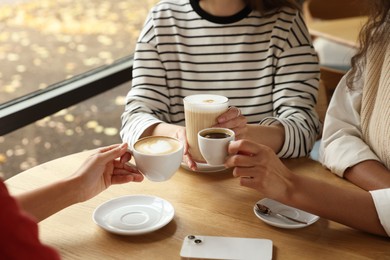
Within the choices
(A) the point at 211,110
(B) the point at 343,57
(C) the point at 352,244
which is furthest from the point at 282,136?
(B) the point at 343,57

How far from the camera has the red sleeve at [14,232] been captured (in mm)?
656

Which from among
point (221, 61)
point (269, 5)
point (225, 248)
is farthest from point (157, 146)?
point (269, 5)

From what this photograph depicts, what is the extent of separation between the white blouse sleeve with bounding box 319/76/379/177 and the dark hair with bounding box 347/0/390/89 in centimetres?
3

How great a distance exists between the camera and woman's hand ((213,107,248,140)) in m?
1.39

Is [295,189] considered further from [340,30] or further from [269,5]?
[340,30]

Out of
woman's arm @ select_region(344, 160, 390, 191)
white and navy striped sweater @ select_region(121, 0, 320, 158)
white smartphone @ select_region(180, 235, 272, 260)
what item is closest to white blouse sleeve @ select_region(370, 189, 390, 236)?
woman's arm @ select_region(344, 160, 390, 191)

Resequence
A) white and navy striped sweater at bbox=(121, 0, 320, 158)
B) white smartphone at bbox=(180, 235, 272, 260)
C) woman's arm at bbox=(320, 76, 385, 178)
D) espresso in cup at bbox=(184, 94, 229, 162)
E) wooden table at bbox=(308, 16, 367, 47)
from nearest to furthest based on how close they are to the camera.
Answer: white smartphone at bbox=(180, 235, 272, 260) → espresso in cup at bbox=(184, 94, 229, 162) → woman's arm at bbox=(320, 76, 385, 178) → white and navy striped sweater at bbox=(121, 0, 320, 158) → wooden table at bbox=(308, 16, 367, 47)

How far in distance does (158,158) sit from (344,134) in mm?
595

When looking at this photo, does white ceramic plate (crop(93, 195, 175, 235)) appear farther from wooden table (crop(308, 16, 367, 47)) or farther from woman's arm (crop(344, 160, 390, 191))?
wooden table (crop(308, 16, 367, 47))

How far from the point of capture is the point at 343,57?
11.1ft

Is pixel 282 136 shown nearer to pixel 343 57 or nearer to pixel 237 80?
pixel 237 80

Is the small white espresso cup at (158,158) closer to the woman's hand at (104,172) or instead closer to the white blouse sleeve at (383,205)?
the woman's hand at (104,172)

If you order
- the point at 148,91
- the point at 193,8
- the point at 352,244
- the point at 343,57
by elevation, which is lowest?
the point at 343,57

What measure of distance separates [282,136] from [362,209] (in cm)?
44
